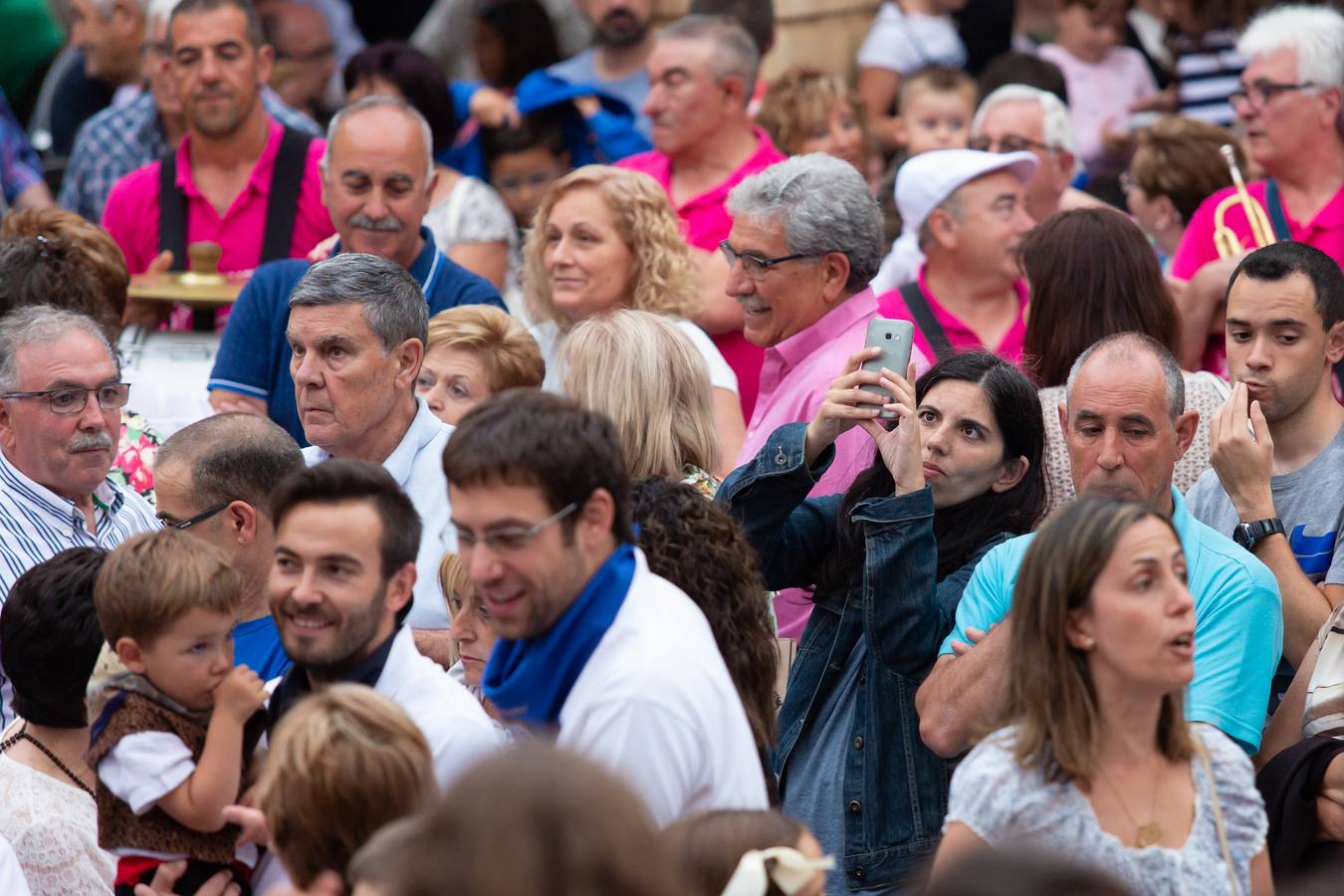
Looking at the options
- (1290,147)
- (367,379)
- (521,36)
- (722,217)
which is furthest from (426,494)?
(521,36)

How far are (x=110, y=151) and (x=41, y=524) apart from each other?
390cm

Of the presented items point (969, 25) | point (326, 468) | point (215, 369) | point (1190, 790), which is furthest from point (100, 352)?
point (969, 25)

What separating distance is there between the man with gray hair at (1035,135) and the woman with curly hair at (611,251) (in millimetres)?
1777

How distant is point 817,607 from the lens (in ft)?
15.0

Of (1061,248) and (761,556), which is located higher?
(1061,248)

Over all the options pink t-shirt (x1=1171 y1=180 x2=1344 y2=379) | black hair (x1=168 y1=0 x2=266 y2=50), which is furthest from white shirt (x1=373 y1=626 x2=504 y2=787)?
black hair (x1=168 y1=0 x2=266 y2=50)

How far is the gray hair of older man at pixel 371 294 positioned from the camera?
16.7ft

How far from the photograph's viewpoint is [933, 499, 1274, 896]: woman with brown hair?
335 centimetres

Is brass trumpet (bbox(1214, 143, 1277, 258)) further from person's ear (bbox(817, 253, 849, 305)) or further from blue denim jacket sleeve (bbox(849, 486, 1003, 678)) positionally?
blue denim jacket sleeve (bbox(849, 486, 1003, 678))

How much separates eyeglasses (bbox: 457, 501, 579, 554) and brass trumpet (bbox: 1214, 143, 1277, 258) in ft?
12.4

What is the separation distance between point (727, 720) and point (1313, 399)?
2.28 metres

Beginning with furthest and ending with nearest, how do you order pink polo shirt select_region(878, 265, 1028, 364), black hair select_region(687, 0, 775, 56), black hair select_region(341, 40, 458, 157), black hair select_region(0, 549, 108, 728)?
black hair select_region(687, 0, 775, 56) < black hair select_region(341, 40, 458, 157) < pink polo shirt select_region(878, 265, 1028, 364) < black hair select_region(0, 549, 108, 728)

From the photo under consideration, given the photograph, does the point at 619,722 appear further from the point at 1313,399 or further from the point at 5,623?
the point at 1313,399

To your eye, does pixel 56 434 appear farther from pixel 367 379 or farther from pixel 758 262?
pixel 758 262
